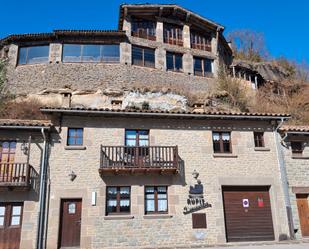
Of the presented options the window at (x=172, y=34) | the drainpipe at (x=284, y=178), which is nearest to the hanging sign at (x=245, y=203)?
the drainpipe at (x=284, y=178)

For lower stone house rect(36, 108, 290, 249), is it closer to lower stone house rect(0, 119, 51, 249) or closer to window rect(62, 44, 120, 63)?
lower stone house rect(0, 119, 51, 249)

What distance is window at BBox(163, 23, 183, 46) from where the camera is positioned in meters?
28.9

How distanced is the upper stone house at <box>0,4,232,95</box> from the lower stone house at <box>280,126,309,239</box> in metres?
13.5

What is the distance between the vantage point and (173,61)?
93.1 ft

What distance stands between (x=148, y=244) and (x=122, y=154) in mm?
3901

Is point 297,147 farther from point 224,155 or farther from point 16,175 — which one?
point 16,175

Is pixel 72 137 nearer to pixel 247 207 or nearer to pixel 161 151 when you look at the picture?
pixel 161 151

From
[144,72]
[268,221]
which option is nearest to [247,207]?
[268,221]

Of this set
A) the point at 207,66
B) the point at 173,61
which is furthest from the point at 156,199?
the point at 207,66

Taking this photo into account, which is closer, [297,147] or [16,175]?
[16,175]

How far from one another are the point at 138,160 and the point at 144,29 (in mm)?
18406

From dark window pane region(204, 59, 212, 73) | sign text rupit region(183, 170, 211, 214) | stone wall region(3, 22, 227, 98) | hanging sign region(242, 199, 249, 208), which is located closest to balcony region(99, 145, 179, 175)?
sign text rupit region(183, 170, 211, 214)

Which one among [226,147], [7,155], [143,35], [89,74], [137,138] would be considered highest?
Answer: [143,35]

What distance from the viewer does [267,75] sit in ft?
121
